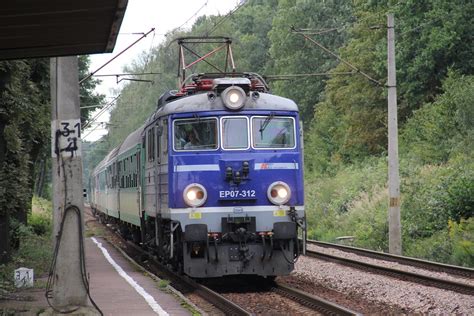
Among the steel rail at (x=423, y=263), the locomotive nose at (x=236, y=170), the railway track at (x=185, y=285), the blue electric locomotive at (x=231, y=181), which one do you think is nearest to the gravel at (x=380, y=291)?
the blue electric locomotive at (x=231, y=181)

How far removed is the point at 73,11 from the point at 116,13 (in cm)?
44

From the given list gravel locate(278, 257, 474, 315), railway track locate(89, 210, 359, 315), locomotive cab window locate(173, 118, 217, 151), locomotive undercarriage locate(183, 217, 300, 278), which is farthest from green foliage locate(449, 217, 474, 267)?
locomotive cab window locate(173, 118, 217, 151)

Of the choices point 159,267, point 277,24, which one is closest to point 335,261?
point 159,267

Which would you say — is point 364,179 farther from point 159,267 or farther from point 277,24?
point 277,24

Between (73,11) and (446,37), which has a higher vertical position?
(446,37)

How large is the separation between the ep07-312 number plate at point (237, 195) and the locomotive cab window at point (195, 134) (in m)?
0.87

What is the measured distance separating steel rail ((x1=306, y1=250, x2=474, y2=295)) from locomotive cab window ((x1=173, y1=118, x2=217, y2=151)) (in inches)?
181

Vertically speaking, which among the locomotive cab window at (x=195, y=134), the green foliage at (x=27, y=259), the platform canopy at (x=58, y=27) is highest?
the platform canopy at (x=58, y=27)

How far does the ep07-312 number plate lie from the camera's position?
13.8 metres

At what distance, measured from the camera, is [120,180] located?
26.4m

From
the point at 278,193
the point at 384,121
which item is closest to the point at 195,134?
the point at 278,193

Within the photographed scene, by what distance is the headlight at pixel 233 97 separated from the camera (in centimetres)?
1424

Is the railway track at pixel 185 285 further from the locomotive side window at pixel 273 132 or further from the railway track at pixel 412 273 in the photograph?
the railway track at pixel 412 273

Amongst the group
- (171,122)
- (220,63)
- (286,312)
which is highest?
(220,63)
